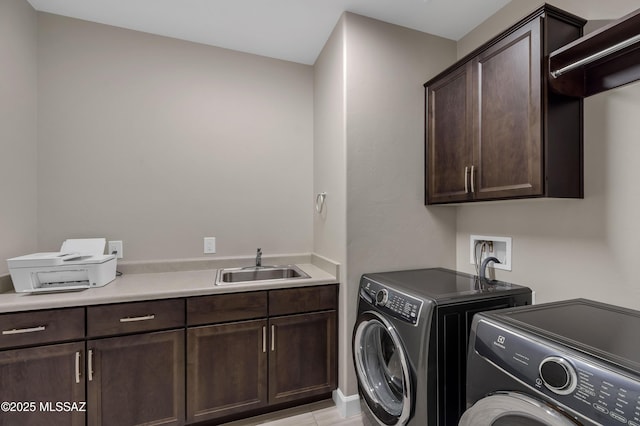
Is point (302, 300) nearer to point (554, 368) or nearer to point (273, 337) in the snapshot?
point (273, 337)

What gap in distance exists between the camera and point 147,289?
65.5 inches

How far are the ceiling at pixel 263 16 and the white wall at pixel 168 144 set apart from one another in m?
0.11

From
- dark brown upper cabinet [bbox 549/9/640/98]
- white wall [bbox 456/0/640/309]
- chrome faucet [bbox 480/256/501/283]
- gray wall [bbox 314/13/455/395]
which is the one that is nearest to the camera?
dark brown upper cabinet [bbox 549/9/640/98]

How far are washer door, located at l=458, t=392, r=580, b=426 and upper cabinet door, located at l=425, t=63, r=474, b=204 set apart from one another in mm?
1098

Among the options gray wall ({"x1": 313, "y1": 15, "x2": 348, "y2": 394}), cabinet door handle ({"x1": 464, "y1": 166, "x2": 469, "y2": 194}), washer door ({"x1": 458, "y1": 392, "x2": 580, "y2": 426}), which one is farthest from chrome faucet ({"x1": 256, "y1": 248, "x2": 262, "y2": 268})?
washer door ({"x1": 458, "y1": 392, "x2": 580, "y2": 426})

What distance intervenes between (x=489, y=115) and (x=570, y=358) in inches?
48.6

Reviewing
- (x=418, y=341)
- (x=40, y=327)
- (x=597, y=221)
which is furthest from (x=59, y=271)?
(x=597, y=221)

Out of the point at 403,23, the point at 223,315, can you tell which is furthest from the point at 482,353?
the point at 403,23

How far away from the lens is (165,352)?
1622 mm

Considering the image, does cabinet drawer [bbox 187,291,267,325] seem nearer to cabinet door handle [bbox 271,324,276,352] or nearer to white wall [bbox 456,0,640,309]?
cabinet door handle [bbox 271,324,276,352]

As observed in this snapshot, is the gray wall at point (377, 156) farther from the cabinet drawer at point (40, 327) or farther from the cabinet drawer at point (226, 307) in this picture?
the cabinet drawer at point (40, 327)

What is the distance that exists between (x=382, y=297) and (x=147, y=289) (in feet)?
4.37

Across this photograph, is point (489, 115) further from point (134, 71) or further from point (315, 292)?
point (134, 71)

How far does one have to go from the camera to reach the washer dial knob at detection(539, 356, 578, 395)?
0.81 metres
